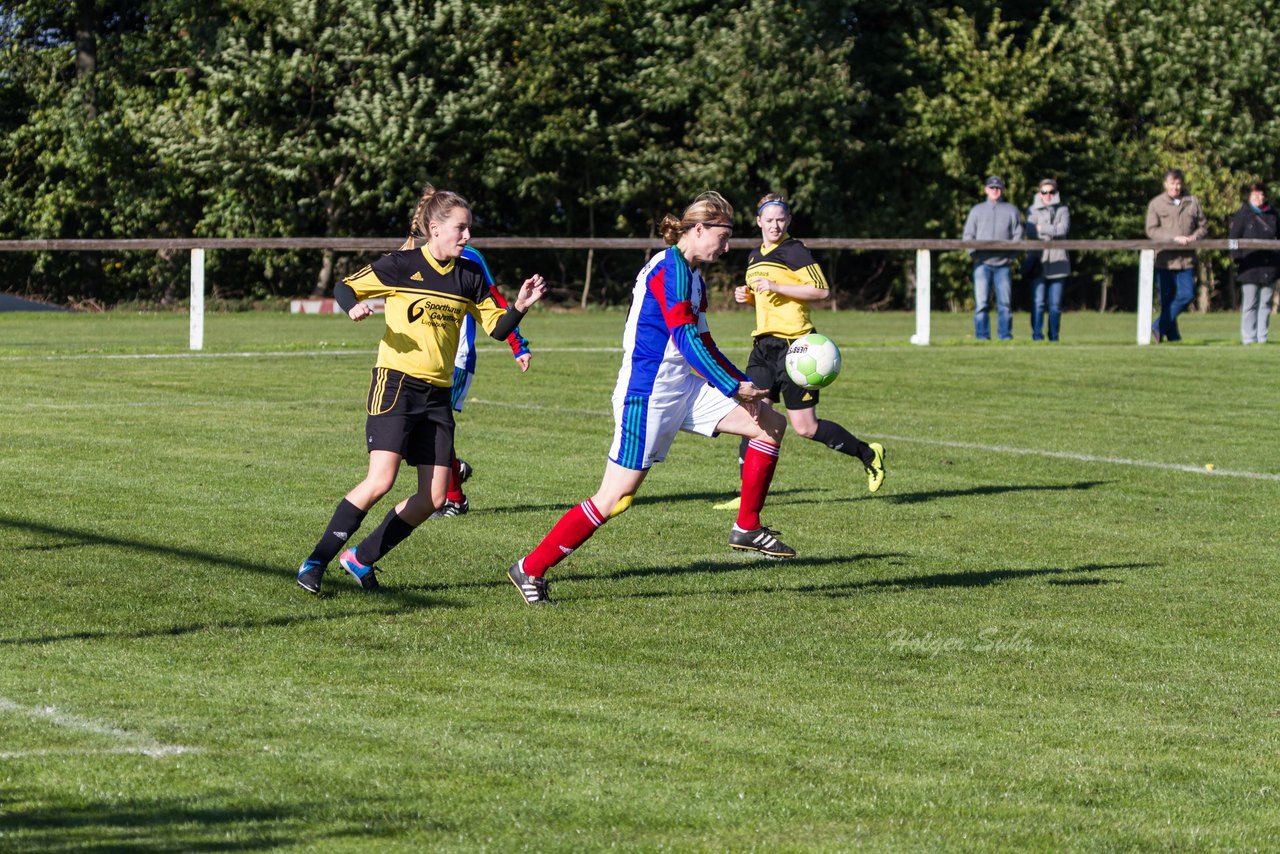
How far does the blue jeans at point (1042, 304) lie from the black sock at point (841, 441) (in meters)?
13.9

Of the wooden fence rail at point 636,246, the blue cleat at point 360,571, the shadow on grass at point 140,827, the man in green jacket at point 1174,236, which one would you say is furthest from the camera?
the man in green jacket at point 1174,236

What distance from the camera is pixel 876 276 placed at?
4144 cm

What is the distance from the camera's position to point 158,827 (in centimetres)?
463

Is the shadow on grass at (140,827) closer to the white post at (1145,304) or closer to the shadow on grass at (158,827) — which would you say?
the shadow on grass at (158,827)

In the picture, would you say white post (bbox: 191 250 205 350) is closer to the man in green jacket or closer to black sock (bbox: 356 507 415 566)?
the man in green jacket

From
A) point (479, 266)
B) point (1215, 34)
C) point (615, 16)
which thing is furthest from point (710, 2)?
point (479, 266)

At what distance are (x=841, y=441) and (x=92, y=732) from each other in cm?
651

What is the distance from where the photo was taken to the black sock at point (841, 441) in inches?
447

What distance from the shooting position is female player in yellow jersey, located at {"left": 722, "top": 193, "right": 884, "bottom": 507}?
35.5ft

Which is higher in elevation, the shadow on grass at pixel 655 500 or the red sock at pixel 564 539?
the red sock at pixel 564 539

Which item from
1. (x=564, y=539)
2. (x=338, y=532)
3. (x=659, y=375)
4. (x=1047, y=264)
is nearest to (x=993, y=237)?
(x=1047, y=264)

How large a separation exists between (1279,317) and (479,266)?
29.5m

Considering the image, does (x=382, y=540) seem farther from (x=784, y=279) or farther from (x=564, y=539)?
(x=784, y=279)

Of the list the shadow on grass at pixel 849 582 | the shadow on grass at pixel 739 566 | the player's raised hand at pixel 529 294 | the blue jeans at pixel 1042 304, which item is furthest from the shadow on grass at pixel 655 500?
the blue jeans at pixel 1042 304
